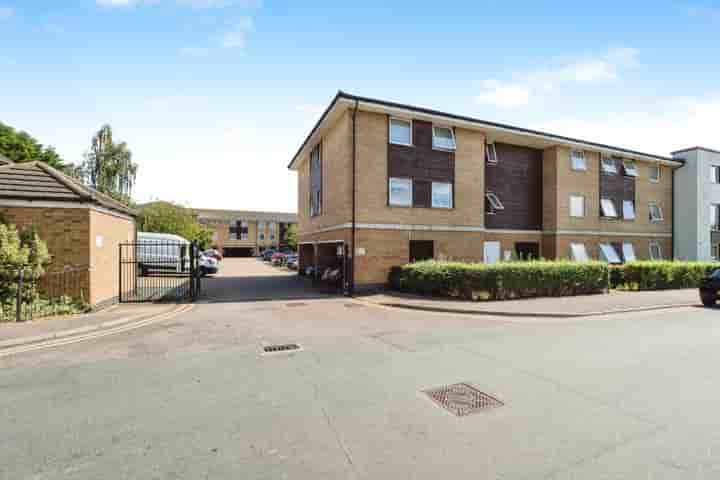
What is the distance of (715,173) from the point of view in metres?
26.2

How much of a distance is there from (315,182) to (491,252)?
1091cm

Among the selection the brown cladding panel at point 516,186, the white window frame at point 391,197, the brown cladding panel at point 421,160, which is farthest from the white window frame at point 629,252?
the white window frame at point 391,197

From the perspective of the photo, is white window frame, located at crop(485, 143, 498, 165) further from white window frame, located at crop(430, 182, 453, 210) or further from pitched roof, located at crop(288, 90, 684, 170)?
white window frame, located at crop(430, 182, 453, 210)

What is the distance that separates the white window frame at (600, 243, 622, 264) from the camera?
22.2 metres

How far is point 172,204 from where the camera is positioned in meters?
39.7

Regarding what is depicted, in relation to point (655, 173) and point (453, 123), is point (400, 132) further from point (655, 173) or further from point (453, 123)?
point (655, 173)

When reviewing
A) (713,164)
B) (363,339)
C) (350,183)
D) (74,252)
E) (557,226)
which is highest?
(713,164)

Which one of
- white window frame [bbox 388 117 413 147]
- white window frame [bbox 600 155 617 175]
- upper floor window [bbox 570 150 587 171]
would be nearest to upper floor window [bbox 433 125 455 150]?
white window frame [bbox 388 117 413 147]

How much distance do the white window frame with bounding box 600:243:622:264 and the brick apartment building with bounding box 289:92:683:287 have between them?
0.28 feet

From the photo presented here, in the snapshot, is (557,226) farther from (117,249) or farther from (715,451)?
(117,249)

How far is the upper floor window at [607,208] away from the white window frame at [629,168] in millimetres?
2446

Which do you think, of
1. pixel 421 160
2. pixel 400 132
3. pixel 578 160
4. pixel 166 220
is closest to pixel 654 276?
pixel 578 160

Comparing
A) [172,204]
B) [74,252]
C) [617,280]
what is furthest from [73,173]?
[617,280]

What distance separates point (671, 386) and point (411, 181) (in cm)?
1264
